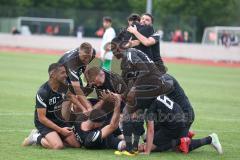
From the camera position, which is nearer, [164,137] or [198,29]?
[164,137]

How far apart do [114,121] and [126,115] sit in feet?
0.71

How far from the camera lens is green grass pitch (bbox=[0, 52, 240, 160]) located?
10258 mm

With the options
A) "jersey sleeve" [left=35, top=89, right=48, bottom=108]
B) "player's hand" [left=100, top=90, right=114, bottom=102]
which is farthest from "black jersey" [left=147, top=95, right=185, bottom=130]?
"jersey sleeve" [left=35, top=89, right=48, bottom=108]

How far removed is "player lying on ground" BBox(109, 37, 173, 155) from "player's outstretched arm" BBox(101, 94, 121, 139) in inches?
5.2

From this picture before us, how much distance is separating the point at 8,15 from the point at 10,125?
49.7m

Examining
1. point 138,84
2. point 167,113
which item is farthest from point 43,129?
point 167,113

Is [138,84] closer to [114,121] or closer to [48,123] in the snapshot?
[114,121]

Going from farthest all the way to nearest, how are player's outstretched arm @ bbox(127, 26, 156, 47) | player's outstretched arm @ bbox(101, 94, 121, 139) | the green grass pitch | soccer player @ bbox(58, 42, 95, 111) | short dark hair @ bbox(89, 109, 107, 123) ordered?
player's outstretched arm @ bbox(127, 26, 156, 47) < soccer player @ bbox(58, 42, 95, 111) < short dark hair @ bbox(89, 109, 107, 123) < player's outstretched arm @ bbox(101, 94, 121, 139) < the green grass pitch

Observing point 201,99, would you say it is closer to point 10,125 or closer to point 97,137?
point 10,125

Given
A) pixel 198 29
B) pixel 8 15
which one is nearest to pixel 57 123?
pixel 8 15

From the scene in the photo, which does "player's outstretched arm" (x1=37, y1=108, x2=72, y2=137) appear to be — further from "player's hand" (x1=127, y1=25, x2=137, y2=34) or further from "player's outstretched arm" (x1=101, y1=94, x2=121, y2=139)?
"player's hand" (x1=127, y1=25, x2=137, y2=34)

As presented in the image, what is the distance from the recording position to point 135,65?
10414 mm

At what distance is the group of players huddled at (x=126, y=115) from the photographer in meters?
10.4

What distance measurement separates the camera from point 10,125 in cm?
1292
